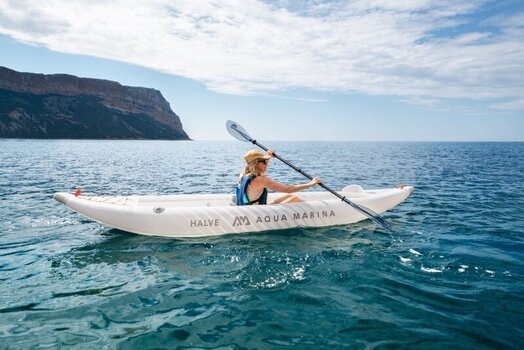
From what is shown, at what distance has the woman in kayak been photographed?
8.55m

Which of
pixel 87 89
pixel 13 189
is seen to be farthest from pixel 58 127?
pixel 13 189

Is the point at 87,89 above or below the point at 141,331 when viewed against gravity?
above

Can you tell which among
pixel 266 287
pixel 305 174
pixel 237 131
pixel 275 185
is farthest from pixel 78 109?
pixel 266 287

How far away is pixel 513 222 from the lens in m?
10.2

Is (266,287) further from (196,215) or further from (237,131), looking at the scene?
(237,131)

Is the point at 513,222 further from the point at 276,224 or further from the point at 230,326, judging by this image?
the point at 230,326

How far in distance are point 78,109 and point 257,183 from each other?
155 meters

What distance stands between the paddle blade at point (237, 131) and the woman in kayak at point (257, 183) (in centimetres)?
238

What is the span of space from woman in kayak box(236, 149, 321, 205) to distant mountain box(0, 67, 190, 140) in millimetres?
127118

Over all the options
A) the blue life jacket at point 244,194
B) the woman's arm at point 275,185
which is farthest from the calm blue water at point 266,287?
the woman's arm at point 275,185

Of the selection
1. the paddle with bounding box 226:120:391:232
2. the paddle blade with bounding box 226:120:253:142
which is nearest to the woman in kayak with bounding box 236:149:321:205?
the paddle with bounding box 226:120:391:232

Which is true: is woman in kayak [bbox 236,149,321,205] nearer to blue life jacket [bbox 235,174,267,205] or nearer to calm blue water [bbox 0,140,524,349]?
blue life jacket [bbox 235,174,267,205]

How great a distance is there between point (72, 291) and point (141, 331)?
1828mm

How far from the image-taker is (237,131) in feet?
36.8
